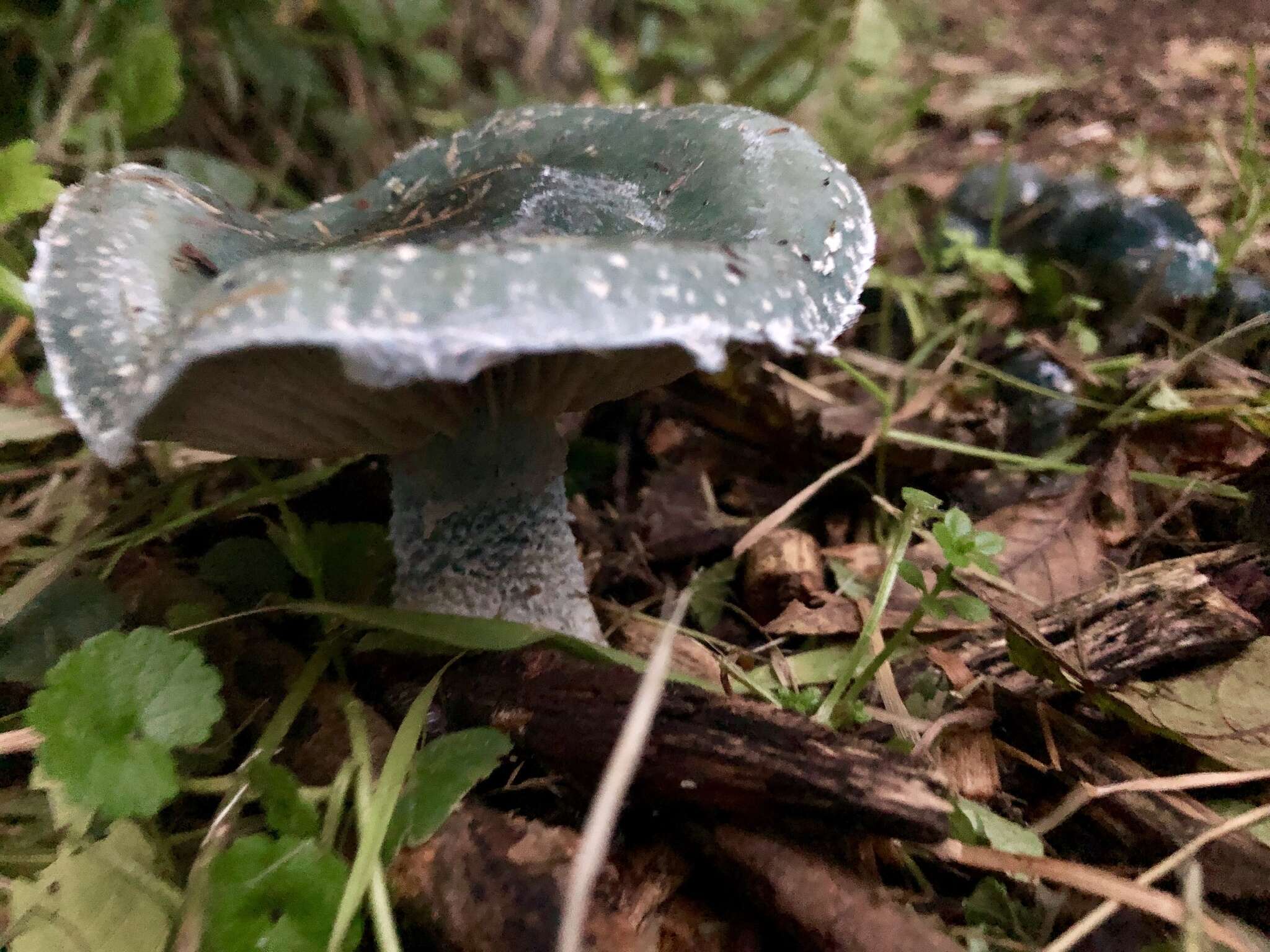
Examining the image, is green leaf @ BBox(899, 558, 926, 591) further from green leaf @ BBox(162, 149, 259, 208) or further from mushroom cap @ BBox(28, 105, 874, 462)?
green leaf @ BBox(162, 149, 259, 208)

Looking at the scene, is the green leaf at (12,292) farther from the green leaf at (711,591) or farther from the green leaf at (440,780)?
the green leaf at (711,591)

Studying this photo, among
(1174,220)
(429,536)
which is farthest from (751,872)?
(1174,220)

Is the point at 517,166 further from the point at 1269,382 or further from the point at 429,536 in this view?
Result: the point at 1269,382

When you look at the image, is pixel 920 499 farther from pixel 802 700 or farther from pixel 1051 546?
pixel 1051 546

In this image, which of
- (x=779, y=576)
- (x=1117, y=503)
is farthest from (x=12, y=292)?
(x=1117, y=503)

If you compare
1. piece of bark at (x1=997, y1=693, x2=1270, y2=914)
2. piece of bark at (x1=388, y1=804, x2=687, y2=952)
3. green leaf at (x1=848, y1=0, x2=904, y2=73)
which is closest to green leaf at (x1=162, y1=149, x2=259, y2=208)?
piece of bark at (x1=388, y1=804, x2=687, y2=952)

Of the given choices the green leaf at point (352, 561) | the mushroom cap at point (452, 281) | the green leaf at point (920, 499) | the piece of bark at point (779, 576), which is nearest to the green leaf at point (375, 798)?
the green leaf at point (352, 561)
